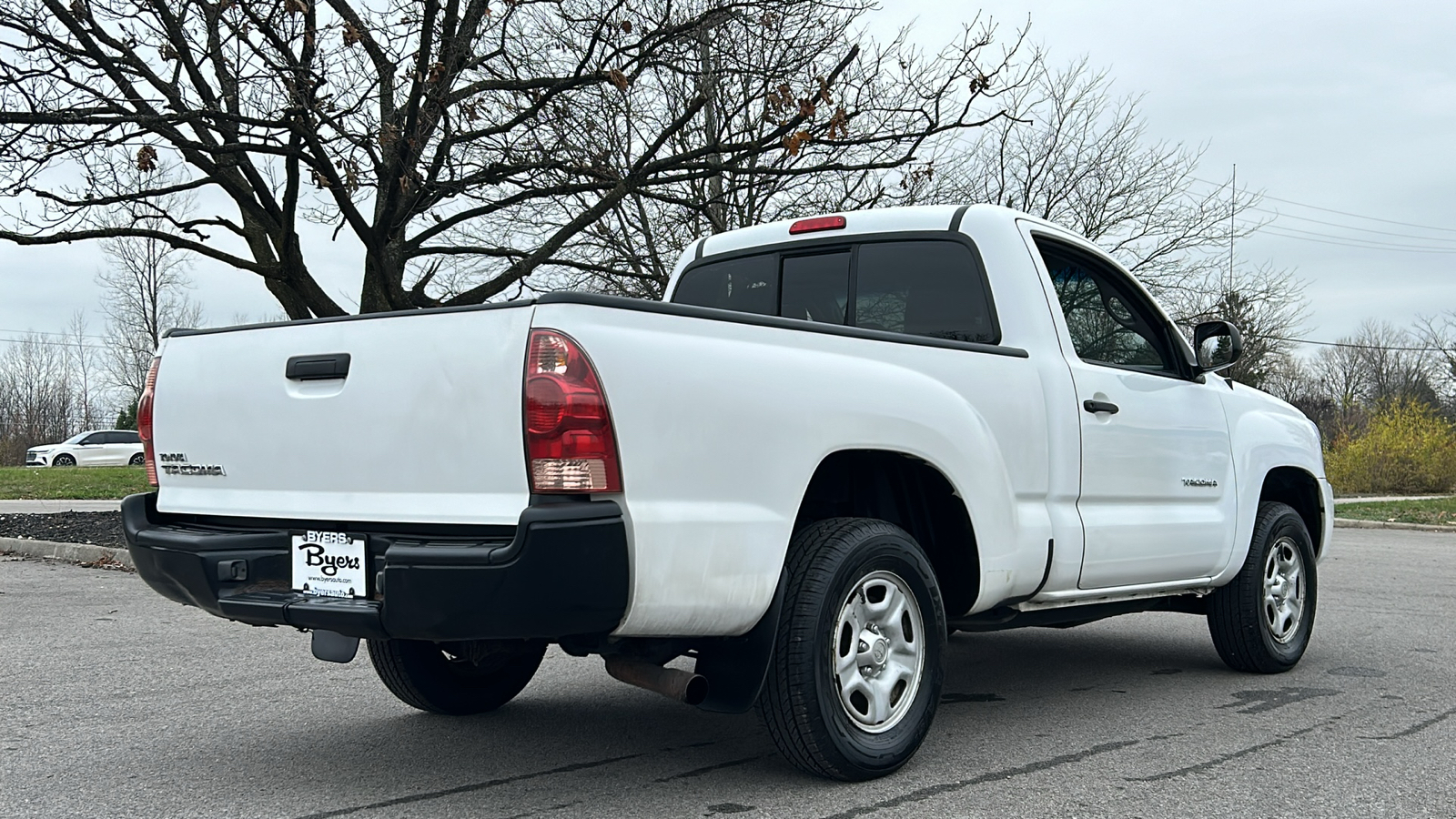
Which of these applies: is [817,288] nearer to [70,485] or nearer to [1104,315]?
[1104,315]

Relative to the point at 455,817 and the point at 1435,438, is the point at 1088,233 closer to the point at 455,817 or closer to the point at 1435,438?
the point at 1435,438

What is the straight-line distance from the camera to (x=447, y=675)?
4.99m

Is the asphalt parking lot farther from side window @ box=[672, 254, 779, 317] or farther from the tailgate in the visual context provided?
side window @ box=[672, 254, 779, 317]

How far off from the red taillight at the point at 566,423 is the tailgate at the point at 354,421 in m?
0.05

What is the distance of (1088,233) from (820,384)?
74.7 ft

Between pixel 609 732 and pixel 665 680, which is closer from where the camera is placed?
pixel 665 680

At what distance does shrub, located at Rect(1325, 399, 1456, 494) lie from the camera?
26.1m

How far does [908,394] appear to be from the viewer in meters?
A: 4.16

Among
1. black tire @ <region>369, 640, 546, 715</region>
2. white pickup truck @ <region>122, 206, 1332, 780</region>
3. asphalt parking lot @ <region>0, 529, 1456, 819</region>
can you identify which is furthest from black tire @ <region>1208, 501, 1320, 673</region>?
black tire @ <region>369, 640, 546, 715</region>

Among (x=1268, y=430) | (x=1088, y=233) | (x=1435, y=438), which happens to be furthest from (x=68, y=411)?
(x=1268, y=430)

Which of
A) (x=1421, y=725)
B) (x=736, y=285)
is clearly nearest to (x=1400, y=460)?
(x=1421, y=725)

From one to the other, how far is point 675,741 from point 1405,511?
724 inches

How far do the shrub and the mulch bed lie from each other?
2286 cm

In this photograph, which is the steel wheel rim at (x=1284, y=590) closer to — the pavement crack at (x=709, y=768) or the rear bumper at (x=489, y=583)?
the pavement crack at (x=709, y=768)
